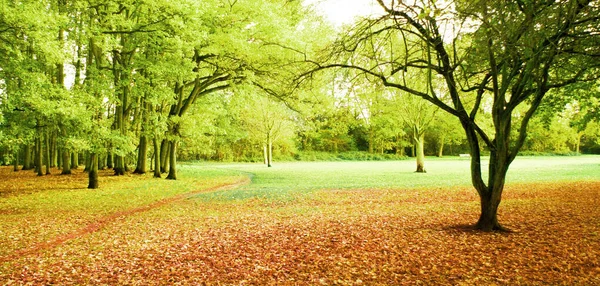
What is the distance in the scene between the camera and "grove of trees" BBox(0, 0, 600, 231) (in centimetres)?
805

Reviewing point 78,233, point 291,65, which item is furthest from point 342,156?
point 78,233

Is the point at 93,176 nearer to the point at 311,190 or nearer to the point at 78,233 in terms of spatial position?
the point at 78,233

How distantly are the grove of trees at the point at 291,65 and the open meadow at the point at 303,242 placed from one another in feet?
5.81

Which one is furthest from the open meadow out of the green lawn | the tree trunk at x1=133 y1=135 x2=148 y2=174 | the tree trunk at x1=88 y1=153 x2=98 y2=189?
the tree trunk at x1=133 y1=135 x2=148 y2=174

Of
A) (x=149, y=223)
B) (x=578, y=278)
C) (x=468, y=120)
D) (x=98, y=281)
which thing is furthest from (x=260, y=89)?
(x=578, y=278)

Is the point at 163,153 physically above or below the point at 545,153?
above

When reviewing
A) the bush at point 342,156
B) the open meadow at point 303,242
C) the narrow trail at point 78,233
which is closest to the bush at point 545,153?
the bush at point 342,156

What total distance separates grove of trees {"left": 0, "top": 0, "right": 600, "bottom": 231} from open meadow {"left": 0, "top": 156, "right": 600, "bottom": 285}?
1772 mm

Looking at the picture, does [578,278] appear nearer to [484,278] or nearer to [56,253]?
[484,278]

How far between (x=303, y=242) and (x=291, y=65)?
35.7 feet

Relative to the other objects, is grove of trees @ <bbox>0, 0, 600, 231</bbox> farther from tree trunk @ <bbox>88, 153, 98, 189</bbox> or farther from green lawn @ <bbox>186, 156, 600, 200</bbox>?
green lawn @ <bbox>186, 156, 600, 200</bbox>

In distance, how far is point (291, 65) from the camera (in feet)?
56.5

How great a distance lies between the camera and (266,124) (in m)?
46.2

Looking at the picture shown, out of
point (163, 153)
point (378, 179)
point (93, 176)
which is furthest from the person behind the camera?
point (163, 153)
